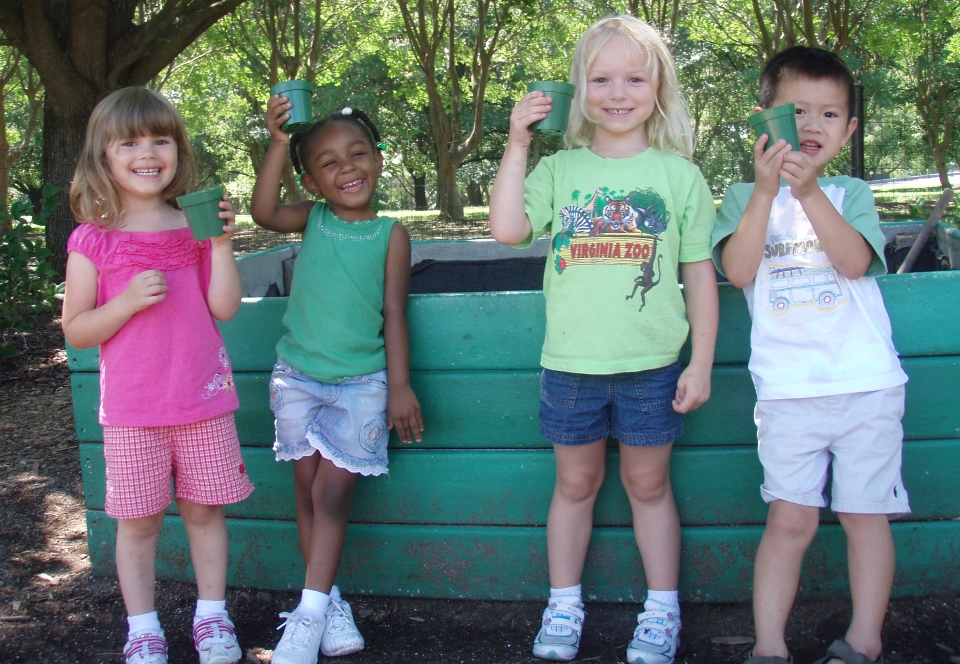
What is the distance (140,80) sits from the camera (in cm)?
655

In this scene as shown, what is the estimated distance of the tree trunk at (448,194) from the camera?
12.8 metres

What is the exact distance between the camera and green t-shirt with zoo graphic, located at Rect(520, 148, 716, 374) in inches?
80.4

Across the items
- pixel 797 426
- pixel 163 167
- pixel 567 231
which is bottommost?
pixel 797 426

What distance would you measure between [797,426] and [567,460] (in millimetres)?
573

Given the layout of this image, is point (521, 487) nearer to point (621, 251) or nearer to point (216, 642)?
point (621, 251)

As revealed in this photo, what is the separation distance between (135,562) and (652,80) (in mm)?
1781

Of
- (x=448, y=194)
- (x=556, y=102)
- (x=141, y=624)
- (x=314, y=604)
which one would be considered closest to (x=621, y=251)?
(x=556, y=102)

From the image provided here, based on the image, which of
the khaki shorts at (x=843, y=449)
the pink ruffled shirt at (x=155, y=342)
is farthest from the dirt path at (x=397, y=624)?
the pink ruffled shirt at (x=155, y=342)

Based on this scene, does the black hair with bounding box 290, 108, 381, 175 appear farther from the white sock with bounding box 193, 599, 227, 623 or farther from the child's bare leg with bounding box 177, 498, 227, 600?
the white sock with bounding box 193, 599, 227, 623

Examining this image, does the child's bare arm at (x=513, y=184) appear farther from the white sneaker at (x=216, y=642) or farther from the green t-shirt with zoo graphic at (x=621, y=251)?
the white sneaker at (x=216, y=642)

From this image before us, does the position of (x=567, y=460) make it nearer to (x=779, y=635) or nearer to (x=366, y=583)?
(x=779, y=635)

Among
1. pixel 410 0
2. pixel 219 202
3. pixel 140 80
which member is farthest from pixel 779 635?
pixel 410 0

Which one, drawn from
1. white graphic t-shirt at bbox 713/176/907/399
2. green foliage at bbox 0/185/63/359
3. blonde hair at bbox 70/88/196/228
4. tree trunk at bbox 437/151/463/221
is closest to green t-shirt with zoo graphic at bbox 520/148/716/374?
white graphic t-shirt at bbox 713/176/907/399

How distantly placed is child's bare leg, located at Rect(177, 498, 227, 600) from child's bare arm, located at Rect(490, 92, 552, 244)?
109cm
